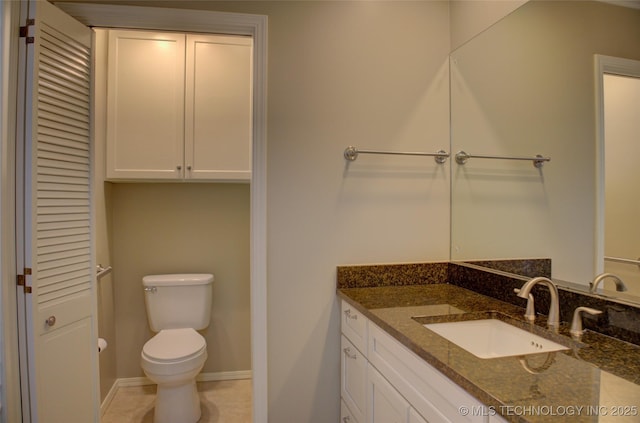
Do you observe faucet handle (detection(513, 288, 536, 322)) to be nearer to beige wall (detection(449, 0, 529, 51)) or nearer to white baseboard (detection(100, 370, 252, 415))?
beige wall (detection(449, 0, 529, 51))

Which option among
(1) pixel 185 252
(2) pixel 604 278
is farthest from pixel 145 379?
(2) pixel 604 278

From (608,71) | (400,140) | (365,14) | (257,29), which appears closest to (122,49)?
(257,29)

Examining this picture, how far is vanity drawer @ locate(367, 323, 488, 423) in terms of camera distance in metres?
0.89

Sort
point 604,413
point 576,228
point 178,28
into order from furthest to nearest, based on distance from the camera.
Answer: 1. point 178,28
2. point 576,228
3. point 604,413

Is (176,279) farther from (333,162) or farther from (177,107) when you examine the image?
(333,162)

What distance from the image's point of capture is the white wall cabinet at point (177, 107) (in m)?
2.35

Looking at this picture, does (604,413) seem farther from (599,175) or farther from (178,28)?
(178,28)

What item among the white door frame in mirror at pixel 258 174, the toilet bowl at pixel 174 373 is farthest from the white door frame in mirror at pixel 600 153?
the toilet bowl at pixel 174 373

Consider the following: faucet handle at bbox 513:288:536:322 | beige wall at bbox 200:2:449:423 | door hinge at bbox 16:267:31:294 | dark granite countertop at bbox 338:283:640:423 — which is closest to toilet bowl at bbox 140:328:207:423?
beige wall at bbox 200:2:449:423

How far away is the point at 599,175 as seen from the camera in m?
1.21

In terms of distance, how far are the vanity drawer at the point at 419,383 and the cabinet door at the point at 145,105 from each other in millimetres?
1744

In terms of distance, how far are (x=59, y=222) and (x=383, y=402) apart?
4.98ft

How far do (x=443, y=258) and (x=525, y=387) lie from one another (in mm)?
1188

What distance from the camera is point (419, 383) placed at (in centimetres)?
106
